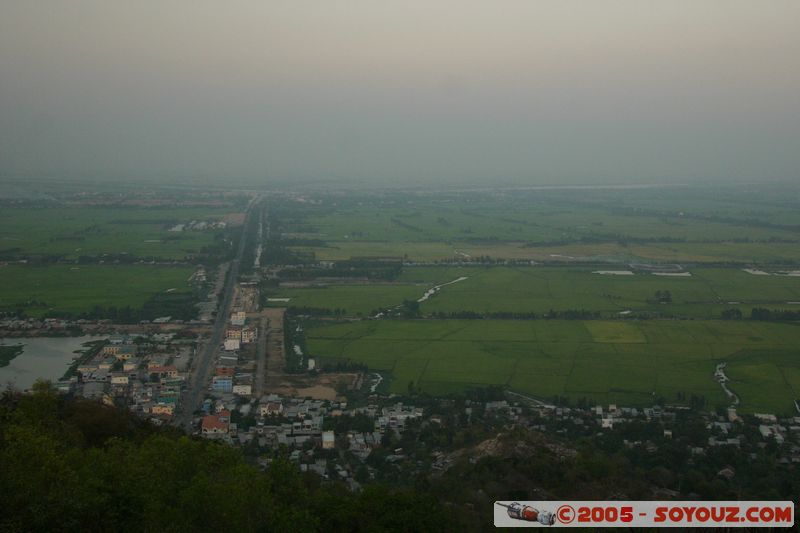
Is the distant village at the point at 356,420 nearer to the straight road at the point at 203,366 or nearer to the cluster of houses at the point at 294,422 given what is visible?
the cluster of houses at the point at 294,422

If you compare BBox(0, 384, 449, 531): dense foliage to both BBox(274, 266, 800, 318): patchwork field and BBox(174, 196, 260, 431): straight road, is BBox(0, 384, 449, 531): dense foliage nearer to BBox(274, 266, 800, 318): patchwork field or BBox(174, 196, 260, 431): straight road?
BBox(174, 196, 260, 431): straight road

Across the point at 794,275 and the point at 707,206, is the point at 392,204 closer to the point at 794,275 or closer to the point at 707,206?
the point at 707,206

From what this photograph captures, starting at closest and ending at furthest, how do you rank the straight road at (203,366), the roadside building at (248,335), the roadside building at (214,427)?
the roadside building at (214,427) < the straight road at (203,366) < the roadside building at (248,335)

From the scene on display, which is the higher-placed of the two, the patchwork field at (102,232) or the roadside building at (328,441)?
the patchwork field at (102,232)

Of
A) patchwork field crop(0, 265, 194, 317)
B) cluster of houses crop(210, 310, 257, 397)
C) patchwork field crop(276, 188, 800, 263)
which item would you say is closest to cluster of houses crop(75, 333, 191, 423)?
cluster of houses crop(210, 310, 257, 397)

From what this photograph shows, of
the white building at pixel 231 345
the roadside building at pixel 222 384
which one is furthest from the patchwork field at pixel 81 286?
the roadside building at pixel 222 384

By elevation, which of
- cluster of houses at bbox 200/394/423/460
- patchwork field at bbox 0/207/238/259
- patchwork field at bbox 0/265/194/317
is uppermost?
patchwork field at bbox 0/207/238/259

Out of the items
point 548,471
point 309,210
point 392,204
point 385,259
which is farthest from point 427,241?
point 548,471
